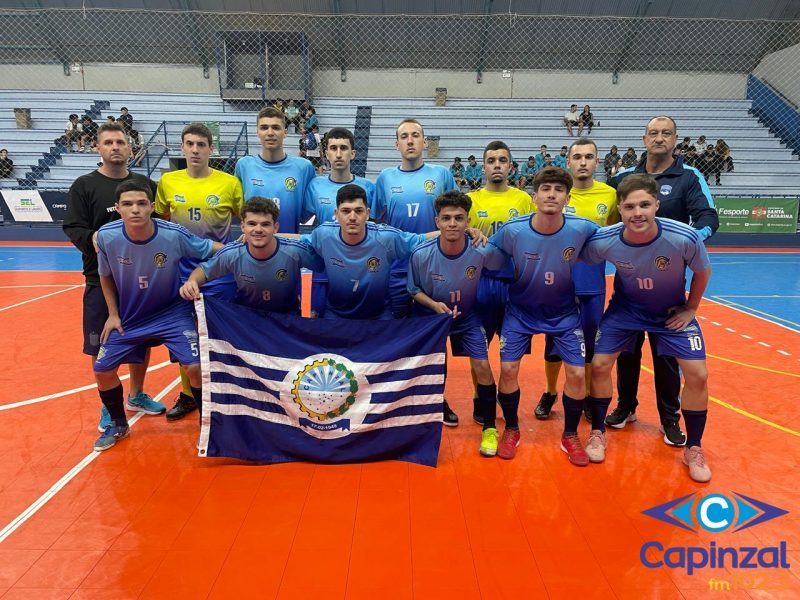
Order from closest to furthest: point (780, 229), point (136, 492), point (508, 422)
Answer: point (136, 492)
point (508, 422)
point (780, 229)

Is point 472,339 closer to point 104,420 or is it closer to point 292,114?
point 104,420

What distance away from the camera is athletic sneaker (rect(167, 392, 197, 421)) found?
13.9 ft

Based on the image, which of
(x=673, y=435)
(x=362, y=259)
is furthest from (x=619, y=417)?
(x=362, y=259)

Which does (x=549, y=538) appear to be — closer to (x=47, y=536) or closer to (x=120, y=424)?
(x=47, y=536)

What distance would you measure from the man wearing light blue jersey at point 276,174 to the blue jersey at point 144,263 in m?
0.79

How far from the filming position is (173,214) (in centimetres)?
420

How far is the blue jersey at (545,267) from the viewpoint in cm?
363

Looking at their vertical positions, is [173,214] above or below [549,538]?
above

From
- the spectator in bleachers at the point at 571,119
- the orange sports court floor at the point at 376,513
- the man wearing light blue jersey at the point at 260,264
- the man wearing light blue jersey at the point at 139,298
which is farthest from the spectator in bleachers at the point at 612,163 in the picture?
the man wearing light blue jersey at the point at 139,298

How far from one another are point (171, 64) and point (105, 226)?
1841 cm

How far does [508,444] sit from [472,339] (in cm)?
79

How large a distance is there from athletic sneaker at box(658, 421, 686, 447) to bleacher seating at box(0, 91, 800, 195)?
14.6 meters

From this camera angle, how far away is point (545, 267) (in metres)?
3.65

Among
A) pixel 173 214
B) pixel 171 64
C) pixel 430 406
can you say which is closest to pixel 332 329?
pixel 430 406
